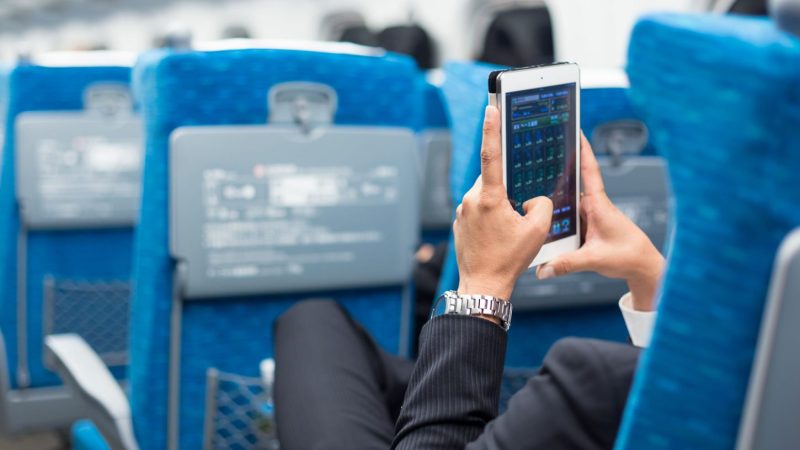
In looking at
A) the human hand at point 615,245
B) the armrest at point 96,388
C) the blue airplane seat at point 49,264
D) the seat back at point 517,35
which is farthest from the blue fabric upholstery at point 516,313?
the seat back at point 517,35

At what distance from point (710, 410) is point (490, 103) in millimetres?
428

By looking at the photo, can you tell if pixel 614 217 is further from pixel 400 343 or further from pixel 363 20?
pixel 363 20

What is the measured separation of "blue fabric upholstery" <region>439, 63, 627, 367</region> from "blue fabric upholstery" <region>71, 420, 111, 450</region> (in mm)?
870

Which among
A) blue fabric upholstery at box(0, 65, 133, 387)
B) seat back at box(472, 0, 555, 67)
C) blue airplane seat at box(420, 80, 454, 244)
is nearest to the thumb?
blue airplane seat at box(420, 80, 454, 244)

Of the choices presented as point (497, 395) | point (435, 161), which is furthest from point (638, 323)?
point (435, 161)

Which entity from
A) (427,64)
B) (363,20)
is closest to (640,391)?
(427,64)

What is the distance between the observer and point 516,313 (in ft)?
6.36

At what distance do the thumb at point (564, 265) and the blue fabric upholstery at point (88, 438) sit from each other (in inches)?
50.8

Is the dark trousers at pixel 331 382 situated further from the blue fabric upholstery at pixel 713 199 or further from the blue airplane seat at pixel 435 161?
the blue airplane seat at pixel 435 161

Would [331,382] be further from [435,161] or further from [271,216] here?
[435,161]

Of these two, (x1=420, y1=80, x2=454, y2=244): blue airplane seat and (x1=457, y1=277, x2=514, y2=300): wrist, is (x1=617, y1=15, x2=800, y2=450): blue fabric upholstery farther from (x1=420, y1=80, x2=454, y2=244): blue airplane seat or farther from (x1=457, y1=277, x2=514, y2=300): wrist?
(x1=420, y1=80, x2=454, y2=244): blue airplane seat

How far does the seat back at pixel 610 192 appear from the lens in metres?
1.68

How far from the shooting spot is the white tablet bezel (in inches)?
45.4

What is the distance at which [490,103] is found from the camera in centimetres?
116
